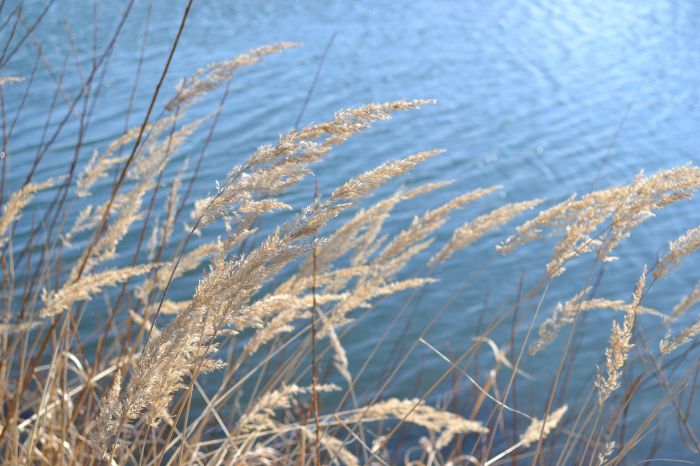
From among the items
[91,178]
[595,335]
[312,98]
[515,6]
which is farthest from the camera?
[515,6]

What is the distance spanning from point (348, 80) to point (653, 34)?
497 cm

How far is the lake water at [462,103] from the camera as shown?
5.79m

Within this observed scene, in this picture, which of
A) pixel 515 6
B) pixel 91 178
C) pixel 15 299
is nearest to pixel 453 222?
pixel 15 299

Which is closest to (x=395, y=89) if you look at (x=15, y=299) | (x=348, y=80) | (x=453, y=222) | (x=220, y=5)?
(x=348, y=80)

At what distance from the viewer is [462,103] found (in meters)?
9.30

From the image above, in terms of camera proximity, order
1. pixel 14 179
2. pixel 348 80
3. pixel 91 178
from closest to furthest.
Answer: pixel 91 178
pixel 14 179
pixel 348 80

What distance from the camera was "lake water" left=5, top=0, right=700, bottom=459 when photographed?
5.79 m

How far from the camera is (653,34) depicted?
1170cm

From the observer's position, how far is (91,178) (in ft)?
8.84

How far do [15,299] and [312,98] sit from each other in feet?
15.2

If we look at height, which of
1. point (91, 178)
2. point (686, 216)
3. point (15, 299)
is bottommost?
point (686, 216)

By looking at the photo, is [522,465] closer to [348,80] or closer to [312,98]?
[312,98]

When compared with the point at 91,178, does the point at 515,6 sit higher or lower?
lower

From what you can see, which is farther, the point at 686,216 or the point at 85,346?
the point at 686,216
